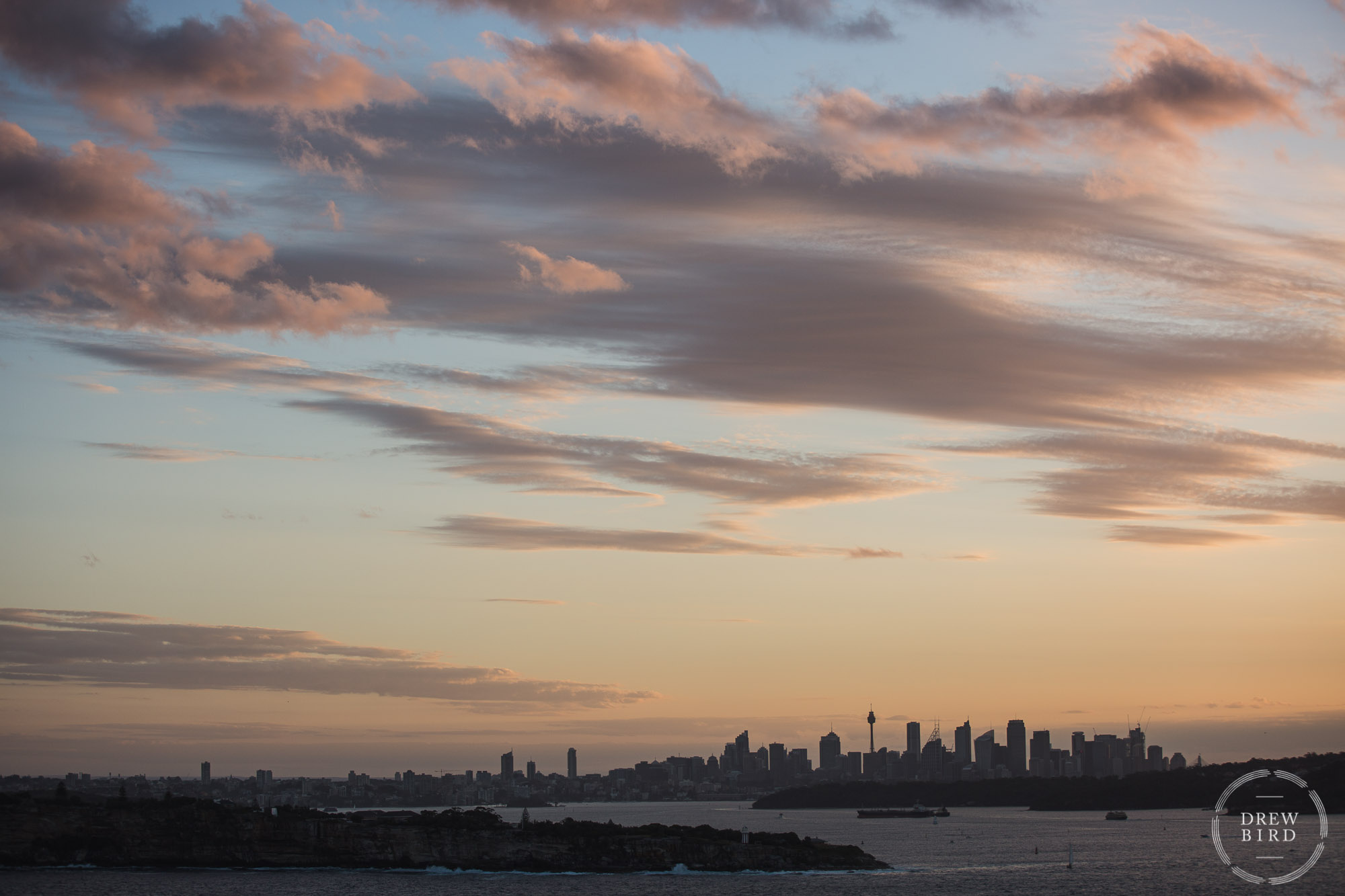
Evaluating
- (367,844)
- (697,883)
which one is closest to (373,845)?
(367,844)

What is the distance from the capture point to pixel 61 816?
17962cm

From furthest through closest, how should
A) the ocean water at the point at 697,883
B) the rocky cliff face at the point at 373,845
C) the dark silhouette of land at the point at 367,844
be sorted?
the rocky cliff face at the point at 373,845
the dark silhouette of land at the point at 367,844
the ocean water at the point at 697,883

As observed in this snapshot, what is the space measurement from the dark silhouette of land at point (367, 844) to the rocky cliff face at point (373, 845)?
145mm

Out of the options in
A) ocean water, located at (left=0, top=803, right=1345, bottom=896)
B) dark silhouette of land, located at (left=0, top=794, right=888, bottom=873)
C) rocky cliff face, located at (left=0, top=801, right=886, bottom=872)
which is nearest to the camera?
ocean water, located at (left=0, top=803, right=1345, bottom=896)

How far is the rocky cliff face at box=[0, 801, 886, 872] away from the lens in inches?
7052

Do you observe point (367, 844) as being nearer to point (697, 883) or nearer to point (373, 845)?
point (373, 845)

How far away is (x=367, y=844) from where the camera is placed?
18312 cm

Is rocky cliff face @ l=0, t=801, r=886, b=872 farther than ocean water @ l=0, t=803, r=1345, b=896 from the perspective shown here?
Yes

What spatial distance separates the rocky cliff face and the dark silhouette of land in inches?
5.7

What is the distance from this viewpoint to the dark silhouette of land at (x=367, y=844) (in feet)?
587

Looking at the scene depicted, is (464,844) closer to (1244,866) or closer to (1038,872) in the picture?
(1038,872)

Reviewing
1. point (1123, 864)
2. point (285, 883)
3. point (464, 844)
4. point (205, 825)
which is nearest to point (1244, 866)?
point (1123, 864)

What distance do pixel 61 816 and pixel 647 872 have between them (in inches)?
3471

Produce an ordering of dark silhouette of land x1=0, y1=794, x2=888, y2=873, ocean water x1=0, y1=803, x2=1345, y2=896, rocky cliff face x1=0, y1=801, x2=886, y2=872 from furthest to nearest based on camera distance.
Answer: rocky cliff face x1=0, y1=801, x2=886, y2=872 < dark silhouette of land x1=0, y1=794, x2=888, y2=873 < ocean water x1=0, y1=803, x2=1345, y2=896
